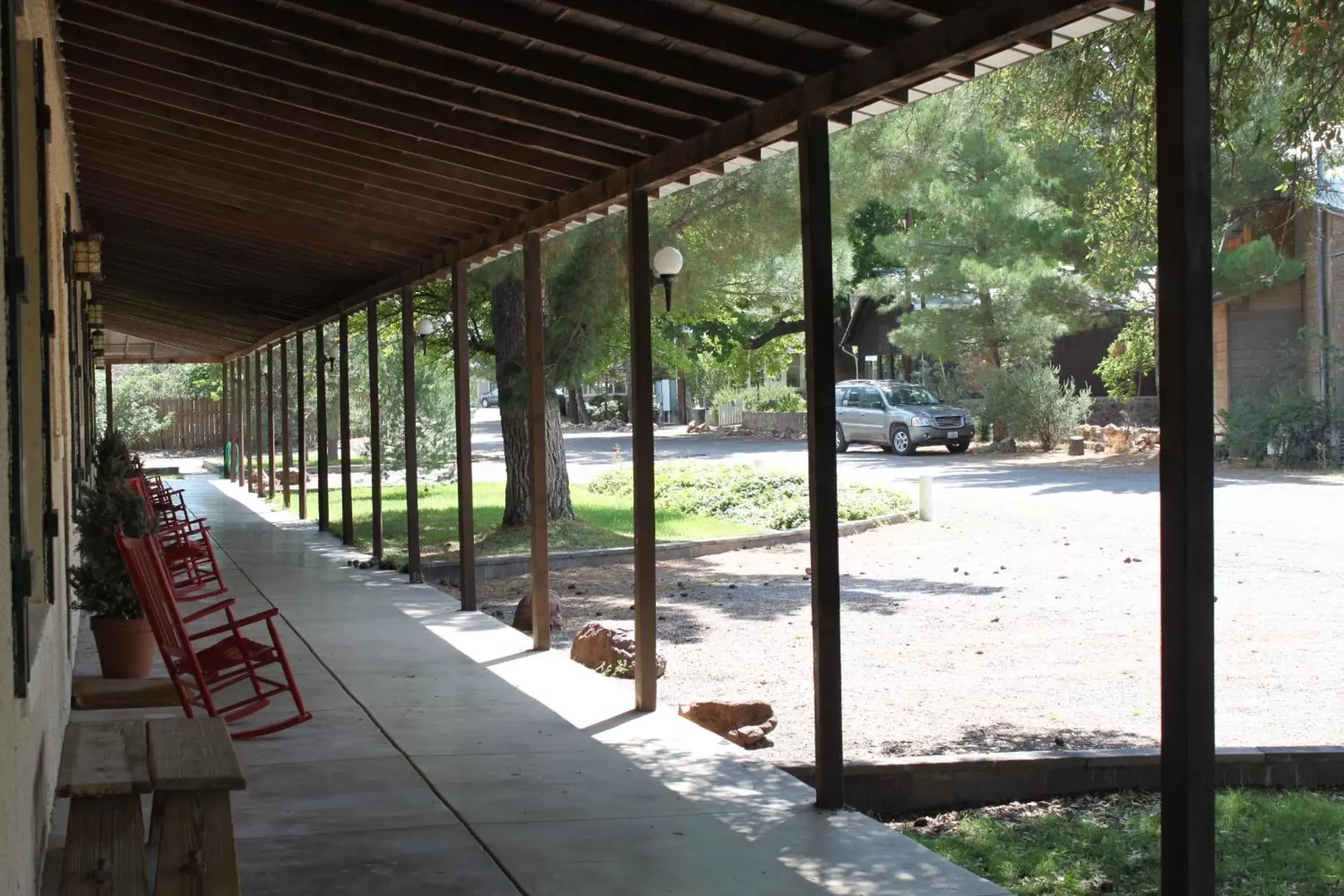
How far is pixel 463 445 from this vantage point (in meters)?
9.37

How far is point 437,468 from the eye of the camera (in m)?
22.7

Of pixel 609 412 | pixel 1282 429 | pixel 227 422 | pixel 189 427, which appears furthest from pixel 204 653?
pixel 609 412

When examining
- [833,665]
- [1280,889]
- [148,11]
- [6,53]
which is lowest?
[1280,889]

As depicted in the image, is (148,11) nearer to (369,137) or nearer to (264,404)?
(369,137)

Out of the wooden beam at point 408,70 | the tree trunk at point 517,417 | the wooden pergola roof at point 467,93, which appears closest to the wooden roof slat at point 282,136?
the wooden pergola roof at point 467,93

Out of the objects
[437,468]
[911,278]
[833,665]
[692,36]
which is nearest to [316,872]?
[833,665]

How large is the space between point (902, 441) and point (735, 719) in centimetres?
2175

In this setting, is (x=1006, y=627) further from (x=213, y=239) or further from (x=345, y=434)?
(x=345, y=434)

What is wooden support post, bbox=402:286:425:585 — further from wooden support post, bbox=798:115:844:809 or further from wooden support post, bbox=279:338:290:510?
wooden support post, bbox=279:338:290:510

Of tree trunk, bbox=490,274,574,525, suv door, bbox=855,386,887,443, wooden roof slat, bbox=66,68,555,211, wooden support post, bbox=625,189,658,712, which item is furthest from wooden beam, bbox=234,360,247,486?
wooden support post, bbox=625,189,658,712

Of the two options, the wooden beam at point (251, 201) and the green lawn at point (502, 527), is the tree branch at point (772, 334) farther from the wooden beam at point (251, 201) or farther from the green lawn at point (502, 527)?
the wooden beam at point (251, 201)

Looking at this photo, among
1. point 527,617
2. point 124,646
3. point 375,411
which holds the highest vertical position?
point 375,411

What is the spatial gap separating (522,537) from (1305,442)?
11893 millimetres

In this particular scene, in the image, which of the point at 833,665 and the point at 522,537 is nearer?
the point at 833,665
